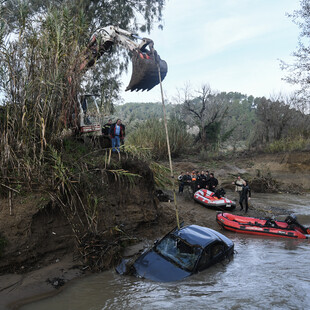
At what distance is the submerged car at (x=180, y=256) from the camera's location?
655 cm

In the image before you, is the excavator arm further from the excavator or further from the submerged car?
the submerged car

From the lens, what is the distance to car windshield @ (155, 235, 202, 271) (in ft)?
22.0

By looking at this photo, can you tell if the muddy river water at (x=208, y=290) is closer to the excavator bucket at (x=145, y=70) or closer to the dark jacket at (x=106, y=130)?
the dark jacket at (x=106, y=130)

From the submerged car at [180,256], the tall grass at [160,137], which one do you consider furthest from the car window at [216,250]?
the tall grass at [160,137]

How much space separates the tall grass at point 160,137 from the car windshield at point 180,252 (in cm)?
1636

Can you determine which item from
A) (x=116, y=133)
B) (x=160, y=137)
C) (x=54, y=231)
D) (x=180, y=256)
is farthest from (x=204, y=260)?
(x=160, y=137)

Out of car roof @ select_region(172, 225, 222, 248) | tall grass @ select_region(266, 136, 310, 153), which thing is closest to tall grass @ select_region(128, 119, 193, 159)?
tall grass @ select_region(266, 136, 310, 153)

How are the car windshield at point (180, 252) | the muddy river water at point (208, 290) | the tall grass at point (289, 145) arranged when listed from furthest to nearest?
the tall grass at point (289, 145) < the car windshield at point (180, 252) < the muddy river water at point (208, 290)

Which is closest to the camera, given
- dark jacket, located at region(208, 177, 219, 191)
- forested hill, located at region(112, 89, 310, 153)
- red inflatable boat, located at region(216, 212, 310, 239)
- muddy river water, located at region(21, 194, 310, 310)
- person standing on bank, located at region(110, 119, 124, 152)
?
muddy river water, located at region(21, 194, 310, 310)

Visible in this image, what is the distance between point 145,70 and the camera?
889cm

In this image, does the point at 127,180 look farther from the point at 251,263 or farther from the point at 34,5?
the point at 34,5

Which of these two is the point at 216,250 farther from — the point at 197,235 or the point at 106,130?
the point at 106,130

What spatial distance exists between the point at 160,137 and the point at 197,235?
726 inches

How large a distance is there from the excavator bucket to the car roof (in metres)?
4.29
